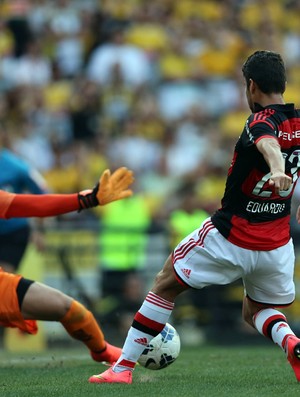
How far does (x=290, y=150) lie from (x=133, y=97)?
907 centimetres

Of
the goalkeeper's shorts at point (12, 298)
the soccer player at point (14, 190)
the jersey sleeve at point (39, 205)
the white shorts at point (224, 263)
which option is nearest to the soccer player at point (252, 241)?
the white shorts at point (224, 263)

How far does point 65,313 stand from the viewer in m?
6.71

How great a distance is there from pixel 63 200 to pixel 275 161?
5.97ft

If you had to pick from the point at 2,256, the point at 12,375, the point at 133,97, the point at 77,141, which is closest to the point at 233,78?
the point at 133,97

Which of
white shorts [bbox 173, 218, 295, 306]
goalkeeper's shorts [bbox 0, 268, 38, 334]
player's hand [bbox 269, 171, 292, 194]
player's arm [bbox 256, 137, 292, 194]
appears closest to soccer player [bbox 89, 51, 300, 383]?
white shorts [bbox 173, 218, 295, 306]

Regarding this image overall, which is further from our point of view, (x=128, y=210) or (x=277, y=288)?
(x=128, y=210)

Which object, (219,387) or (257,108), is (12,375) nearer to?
(219,387)

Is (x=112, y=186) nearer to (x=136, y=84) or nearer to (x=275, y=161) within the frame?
(x=275, y=161)

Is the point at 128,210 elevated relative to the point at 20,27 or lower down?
lower down

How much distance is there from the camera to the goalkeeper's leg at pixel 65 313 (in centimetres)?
650

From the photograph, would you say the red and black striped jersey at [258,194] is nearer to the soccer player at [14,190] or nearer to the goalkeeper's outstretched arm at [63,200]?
the goalkeeper's outstretched arm at [63,200]

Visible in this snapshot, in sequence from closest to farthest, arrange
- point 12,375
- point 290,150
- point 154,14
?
point 290,150
point 12,375
point 154,14

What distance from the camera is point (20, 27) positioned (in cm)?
1620

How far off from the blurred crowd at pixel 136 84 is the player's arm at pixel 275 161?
6.87m
